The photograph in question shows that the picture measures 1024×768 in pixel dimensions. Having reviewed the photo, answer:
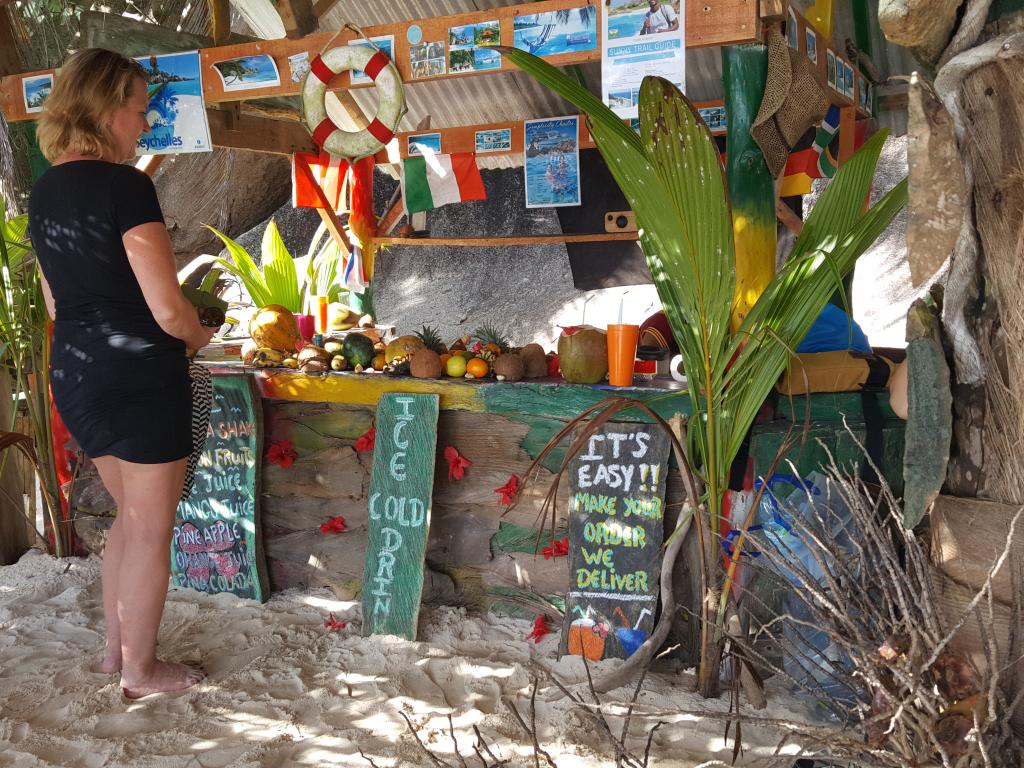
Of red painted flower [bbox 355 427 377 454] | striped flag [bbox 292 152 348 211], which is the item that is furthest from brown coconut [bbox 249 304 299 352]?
→ striped flag [bbox 292 152 348 211]

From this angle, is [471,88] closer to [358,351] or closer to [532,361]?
[358,351]

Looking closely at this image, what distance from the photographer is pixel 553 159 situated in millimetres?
6125

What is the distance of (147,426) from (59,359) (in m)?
0.30

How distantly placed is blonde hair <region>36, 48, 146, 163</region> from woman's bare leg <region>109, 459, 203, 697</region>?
0.85 metres

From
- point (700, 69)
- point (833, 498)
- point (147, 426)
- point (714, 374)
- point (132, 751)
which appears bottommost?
point (132, 751)

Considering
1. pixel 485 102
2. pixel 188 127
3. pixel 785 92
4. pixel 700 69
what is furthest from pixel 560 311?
pixel 785 92

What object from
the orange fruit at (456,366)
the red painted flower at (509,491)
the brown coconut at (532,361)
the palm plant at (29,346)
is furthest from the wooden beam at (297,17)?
the red painted flower at (509,491)

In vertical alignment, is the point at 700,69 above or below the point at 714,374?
above

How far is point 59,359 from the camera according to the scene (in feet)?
8.02

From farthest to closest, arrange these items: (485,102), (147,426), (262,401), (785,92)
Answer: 1. (485,102)
2. (262,401)
3. (785,92)
4. (147,426)

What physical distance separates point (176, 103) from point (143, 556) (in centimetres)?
224

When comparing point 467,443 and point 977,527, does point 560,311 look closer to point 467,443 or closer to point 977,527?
point 467,443

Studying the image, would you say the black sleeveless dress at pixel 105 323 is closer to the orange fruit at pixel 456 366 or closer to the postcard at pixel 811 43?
the orange fruit at pixel 456 366

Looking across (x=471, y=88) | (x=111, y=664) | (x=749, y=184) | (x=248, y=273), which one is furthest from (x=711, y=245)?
(x=471, y=88)
